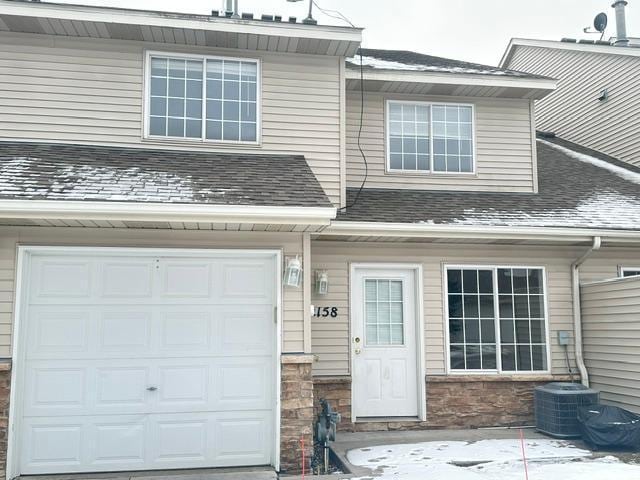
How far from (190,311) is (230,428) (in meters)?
1.35

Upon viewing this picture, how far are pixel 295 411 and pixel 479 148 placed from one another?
5256mm

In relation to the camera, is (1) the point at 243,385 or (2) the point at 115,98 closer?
(1) the point at 243,385

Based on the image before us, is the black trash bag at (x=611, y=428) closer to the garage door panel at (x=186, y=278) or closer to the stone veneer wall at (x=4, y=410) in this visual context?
the garage door panel at (x=186, y=278)

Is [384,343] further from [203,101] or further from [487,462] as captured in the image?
[203,101]

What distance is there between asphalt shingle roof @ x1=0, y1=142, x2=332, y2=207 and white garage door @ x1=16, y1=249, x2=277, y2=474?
0.74 m

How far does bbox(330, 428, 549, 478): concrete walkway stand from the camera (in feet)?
24.8

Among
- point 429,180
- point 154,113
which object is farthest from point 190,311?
point 429,180

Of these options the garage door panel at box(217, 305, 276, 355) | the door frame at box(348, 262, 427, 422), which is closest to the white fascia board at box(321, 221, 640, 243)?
the door frame at box(348, 262, 427, 422)

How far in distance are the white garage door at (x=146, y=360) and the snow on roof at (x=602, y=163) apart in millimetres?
7438

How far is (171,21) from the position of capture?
295 inches

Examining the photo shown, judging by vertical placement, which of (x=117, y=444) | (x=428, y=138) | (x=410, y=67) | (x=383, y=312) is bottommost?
(x=117, y=444)

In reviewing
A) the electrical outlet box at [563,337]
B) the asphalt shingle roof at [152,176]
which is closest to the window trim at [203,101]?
the asphalt shingle roof at [152,176]

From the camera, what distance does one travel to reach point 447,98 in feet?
31.8

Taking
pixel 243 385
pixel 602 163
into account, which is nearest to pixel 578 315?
pixel 602 163
